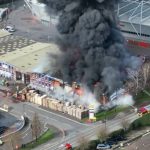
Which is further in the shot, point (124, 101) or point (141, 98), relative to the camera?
point (141, 98)

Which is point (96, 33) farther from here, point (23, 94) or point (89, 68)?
point (23, 94)

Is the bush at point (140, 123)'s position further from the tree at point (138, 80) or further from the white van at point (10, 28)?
the white van at point (10, 28)

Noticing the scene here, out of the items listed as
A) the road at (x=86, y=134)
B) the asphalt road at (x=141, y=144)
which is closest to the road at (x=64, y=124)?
the road at (x=86, y=134)

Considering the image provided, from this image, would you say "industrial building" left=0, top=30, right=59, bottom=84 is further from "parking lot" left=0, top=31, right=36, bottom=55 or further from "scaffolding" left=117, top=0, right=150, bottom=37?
"scaffolding" left=117, top=0, right=150, bottom=37

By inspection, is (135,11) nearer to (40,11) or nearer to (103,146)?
(40,11)

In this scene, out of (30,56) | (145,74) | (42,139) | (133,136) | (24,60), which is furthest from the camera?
(30,56)

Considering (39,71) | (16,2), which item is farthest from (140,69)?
(16,2)

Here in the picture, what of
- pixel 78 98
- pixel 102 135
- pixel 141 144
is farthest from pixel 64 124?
pixel 141 144
